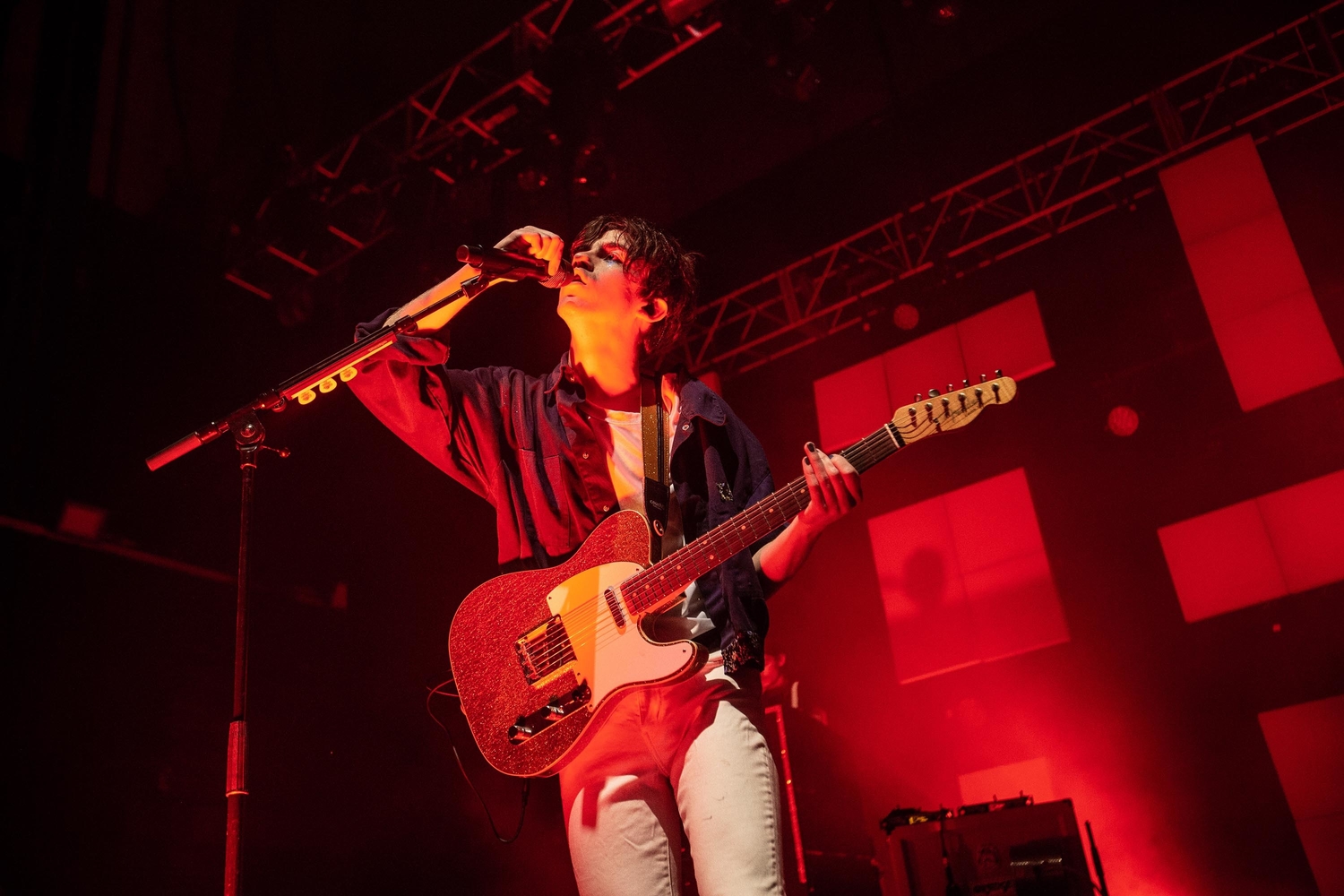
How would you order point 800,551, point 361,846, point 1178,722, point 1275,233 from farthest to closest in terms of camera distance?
point 1275,233, point 1178,722, point 361,846, point 800,551

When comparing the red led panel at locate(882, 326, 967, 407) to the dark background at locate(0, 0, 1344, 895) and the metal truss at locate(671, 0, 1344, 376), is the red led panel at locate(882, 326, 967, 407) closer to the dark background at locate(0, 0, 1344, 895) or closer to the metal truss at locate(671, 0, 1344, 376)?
the dark background at locate(0, 0, 1344, 895)

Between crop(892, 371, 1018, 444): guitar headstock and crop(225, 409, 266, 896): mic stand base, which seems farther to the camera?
crop(892, 371, 1018, 444): guitar headstock

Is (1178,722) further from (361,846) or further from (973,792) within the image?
(361,846)

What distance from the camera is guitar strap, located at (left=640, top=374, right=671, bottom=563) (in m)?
2.51

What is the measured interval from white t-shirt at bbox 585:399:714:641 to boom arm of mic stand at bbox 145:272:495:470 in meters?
0.51

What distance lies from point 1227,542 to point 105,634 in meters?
6.77

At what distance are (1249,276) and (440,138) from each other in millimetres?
5687

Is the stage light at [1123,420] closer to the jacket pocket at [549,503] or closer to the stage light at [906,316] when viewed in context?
the stage light at [906,316]

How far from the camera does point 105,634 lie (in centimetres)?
487

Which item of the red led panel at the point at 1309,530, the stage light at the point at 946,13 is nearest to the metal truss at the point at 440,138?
the stage light at the point at 946,13

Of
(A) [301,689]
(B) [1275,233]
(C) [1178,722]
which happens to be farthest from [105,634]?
(B) [1275,233]

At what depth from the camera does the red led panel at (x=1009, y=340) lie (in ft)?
25.1

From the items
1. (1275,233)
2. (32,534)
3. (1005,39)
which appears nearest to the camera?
(32,534)

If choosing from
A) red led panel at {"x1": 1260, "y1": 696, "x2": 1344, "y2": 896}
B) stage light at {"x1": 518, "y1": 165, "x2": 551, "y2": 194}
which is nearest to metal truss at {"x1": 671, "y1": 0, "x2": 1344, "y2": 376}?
stage light at {"x1": 518, "y1": 165, "x2": 551, "y2": 194}
